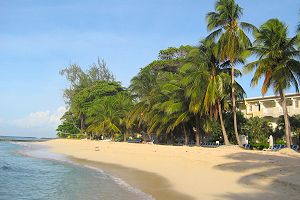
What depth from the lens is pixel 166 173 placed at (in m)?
17.0

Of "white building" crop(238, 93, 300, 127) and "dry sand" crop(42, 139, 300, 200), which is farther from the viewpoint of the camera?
"white building" crop(238, 93, 300, 127)

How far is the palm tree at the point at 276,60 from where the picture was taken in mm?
25359

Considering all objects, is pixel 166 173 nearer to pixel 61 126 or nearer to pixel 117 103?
pixel 117 103

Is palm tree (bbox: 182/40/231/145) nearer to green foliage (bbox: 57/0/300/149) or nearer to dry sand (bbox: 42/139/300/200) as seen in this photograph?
green foliage (bbox: 57/0/300/149)

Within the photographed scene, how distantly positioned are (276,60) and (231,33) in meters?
4.83

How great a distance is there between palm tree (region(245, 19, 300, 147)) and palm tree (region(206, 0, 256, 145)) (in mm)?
2178

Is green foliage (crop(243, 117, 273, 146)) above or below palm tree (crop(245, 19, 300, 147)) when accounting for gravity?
below

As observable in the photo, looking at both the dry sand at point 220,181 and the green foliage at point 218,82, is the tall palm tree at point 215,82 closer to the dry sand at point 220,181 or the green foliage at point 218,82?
the green foliage at point 218,82

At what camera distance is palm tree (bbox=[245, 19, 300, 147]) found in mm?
25359

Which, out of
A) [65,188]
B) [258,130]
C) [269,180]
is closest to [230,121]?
[258,130]

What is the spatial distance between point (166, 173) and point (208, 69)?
1669 centimetres

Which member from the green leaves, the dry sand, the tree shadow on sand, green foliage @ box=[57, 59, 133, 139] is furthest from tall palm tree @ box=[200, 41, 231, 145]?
green foliage @ box=[57, 59, 133, 139]

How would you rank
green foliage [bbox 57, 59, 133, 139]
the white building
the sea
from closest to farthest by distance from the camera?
the sea < the white building < green foliage [bbox 57, 59, 133, 139]

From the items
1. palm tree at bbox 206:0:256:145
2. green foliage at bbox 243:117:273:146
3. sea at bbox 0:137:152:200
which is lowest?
sea at bbox 0:137:152:200
